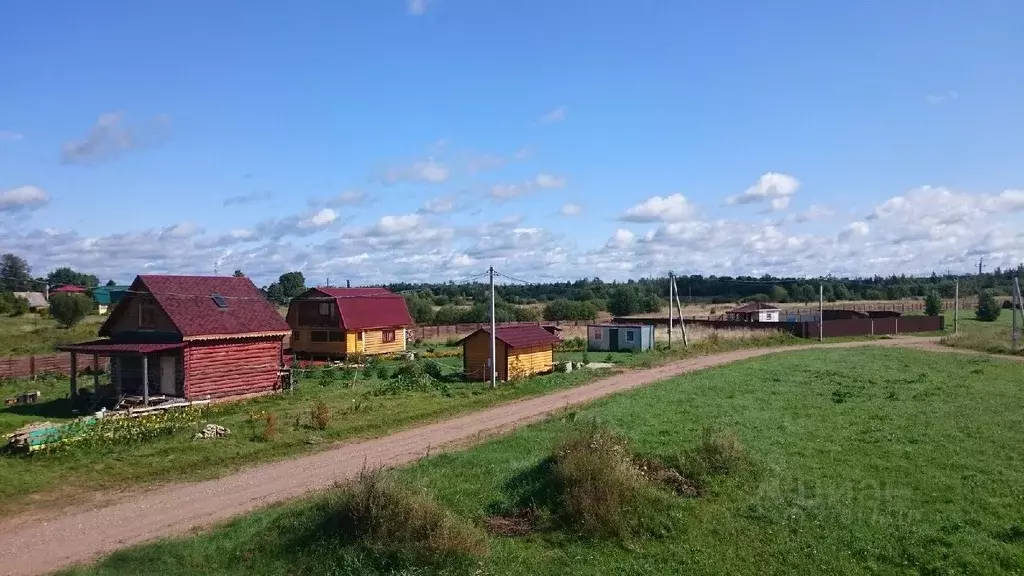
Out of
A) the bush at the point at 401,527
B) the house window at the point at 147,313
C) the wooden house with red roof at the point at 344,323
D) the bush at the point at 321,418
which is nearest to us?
the bush at the point at 401,527

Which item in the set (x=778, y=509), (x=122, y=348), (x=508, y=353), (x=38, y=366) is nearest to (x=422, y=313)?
(x=38, y=366)

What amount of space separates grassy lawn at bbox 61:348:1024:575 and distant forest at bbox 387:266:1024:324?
166ft

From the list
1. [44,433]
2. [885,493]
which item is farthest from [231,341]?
[885,493]

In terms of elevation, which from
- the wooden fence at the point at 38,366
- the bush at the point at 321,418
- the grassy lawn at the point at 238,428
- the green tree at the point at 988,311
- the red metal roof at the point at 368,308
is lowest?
the grassy lawn at the point at 238,428

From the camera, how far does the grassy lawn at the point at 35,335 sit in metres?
42.6

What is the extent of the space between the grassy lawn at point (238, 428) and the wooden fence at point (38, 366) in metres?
1.15

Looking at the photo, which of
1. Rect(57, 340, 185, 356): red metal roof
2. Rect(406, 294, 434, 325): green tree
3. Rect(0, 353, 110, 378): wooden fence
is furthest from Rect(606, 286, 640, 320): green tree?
Rect(57, 340, 185, 356): red metal roof

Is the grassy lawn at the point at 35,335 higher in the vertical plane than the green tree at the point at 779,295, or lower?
lower

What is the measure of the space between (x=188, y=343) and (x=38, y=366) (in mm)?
14609

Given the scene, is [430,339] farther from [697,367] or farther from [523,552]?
[523,552]

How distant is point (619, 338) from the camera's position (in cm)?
4647

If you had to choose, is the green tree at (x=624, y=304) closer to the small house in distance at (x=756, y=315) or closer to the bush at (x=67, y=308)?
the small house in distance at (x=756, y=315)

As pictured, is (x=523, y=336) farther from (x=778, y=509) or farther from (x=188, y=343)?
(x=778, y=509)

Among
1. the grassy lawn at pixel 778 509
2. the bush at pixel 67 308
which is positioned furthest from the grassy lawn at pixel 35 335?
the grassy lawn at pixel 778 509
